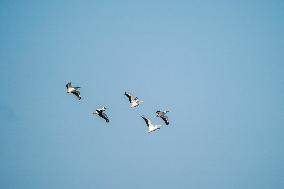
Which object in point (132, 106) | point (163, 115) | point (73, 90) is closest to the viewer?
point (73, 90)

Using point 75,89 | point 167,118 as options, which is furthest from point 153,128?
point 75,89

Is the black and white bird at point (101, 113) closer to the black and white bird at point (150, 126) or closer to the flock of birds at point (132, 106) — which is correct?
the flock of birds at point (132, 106)

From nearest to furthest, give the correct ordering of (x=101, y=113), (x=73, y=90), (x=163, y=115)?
(x=101, y=113) → (x=73, y=90) → (x=163, y=115)

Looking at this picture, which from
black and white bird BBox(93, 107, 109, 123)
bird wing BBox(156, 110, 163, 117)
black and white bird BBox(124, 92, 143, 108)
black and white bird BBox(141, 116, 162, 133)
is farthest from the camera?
black and white bird BBox(141, 116, 162, 133)

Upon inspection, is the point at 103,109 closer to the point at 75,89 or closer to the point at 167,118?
the point at 75,89

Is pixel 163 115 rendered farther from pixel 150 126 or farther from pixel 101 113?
pixel 101 113

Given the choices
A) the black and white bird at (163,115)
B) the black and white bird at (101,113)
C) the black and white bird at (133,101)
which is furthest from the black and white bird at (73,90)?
the black and white bird at (163,115)

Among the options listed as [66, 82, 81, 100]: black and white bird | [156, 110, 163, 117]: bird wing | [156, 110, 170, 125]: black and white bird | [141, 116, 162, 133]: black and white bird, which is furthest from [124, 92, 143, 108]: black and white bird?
[66, 82, 81, 100]: black and white bird

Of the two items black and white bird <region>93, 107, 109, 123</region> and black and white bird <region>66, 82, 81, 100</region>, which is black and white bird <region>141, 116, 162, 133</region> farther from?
black and white bird <region>66, 82, 81, 100</region>

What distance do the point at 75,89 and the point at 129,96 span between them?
594 cm

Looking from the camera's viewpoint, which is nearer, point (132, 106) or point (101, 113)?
point (101, 113)

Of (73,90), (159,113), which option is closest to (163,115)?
(159,113)

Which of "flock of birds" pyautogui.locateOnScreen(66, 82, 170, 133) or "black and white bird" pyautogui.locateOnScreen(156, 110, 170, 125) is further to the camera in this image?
"black and white bird" pyautogui.locateOnScreen(156, 110, 170, 125)

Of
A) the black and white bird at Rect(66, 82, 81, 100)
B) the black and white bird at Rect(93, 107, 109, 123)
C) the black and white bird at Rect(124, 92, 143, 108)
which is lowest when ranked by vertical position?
the black and white bird at Rect(93, 107, 109, 123)
